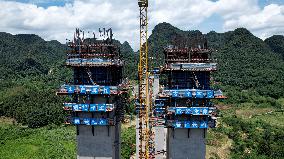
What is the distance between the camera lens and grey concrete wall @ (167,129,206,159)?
4728cm

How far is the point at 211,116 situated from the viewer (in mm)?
46594

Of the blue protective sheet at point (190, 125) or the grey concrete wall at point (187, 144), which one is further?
the grey concrete wall at point (187, 144)

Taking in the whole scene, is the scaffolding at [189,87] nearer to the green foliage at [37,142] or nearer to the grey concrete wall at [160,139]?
the grey concrete wall at [160,139]

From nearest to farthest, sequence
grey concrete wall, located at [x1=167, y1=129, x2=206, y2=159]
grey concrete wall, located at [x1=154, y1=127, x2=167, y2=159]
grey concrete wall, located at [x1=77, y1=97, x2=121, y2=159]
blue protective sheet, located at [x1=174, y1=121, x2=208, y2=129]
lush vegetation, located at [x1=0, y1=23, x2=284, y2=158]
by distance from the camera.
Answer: blue protective sheet, located at [x1=174, y1=121, x2=208, y2=129], grey concrete wall, located at [x1=167, y1=129, x2=206, y2=159], grey concrete wall, located at [x1=77, y1=97, x2=121, y2=159], grey concrete wall, located at [x1=154, y1=127, x2=167, y2=159], lush vegetation, located at [x1=0, y1=23, x2=284, y2=158]

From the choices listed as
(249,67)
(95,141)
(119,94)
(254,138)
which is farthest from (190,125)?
(249,67)

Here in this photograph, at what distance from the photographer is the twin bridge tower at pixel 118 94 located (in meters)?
45.9

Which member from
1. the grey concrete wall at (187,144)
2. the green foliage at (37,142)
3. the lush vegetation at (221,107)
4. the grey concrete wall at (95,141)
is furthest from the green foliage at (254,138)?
the grey concrete wall at (95,141)

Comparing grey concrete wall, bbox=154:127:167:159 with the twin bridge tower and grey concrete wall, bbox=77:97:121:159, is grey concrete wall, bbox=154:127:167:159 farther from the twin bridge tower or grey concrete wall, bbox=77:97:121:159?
grey concrete wall, bbox=77:97:121:159

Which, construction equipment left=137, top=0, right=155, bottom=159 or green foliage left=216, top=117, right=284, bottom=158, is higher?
construction equipment left=137, top=0, right=155, bottom=159

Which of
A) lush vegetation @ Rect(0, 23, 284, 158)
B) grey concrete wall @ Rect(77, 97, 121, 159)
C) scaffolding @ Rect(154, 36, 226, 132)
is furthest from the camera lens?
lush vegetation @ Rect(0, 23, 284, 158)

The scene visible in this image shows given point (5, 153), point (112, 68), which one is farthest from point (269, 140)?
point (5, 153)

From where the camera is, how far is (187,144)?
47.3 metres

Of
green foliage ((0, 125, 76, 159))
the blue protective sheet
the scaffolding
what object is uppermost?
the scaffolding

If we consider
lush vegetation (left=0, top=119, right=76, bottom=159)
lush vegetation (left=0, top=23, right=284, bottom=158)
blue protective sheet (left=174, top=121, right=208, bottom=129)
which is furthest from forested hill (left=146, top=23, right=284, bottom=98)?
blue protective sheet (left=174, top=121, right=208, bottom=129)
